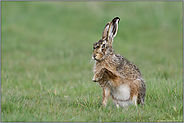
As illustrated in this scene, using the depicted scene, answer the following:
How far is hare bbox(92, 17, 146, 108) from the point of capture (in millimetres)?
4781

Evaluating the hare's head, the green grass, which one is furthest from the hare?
the green grass

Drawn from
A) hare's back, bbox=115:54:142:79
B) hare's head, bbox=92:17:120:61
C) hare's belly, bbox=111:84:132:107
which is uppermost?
hare's head, bbox=92:17:120:61

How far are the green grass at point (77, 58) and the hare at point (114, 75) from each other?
0.23 m

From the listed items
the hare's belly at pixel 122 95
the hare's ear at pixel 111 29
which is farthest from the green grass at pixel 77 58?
the hare's ear at pixel 111 29

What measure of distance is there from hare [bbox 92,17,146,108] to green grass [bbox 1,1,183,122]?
234 mm

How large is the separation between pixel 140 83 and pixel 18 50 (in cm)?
726

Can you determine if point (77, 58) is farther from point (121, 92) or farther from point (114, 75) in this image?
point (114, 75)

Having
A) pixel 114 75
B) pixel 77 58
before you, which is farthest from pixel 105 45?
pixel 77 58

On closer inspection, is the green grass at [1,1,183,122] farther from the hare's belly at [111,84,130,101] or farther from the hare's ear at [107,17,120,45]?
the hare's ear at [107,17,120,45]

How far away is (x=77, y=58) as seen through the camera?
412 inches

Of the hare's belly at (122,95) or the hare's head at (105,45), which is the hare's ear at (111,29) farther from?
the hare's belly at (122,95)

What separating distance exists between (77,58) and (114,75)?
5779mm

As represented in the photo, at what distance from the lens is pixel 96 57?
15.4 ft

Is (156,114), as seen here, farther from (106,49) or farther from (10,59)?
(10,59)
